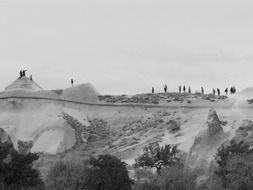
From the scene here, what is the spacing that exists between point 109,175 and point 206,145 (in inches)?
681

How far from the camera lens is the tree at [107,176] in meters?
57.6

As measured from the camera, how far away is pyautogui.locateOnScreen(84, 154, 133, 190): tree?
189 feet

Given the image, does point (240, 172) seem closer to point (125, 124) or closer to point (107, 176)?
point (107, 176)

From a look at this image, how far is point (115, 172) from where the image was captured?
58.7 meters

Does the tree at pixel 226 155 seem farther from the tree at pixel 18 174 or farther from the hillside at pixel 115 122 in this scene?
the tree at pixel 18 174

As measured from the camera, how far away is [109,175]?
2297 inches

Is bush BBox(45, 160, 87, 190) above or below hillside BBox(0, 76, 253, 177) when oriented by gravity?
below

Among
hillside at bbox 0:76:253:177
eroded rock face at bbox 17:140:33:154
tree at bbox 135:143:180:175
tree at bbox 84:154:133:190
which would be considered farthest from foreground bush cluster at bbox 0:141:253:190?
eroded rock face at bbox 17:140:33:154

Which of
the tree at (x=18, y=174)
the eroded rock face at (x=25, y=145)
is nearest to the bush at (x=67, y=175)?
the tree at (x=18, y=174)

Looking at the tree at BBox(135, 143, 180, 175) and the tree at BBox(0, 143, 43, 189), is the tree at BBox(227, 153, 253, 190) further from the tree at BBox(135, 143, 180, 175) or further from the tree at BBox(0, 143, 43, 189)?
the tree at BBox(0, 143, 43, 189)

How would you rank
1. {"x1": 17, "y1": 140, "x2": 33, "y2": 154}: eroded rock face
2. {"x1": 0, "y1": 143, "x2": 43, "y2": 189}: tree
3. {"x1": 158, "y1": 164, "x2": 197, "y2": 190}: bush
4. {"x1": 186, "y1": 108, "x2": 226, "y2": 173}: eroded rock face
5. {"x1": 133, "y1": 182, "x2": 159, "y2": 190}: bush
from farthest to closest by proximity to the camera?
{"x1": 17, "y1": 140, "x2": 33, "y2": 154}: eroded rock face, {"x1": 186, "y1": 108, "x2": 226, "y2": 173}: eroded rock face, {"x1": 133, "y1": 182, "x2": 159, "y2": 190}: bush, {"x1": 158, "y1": 164, "x2": 197, "y2": 190}: bush, {"x1": 0, "y1": 143, "x2": 43, "y2": 189}: tree

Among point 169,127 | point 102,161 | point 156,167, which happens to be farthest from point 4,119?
point 102,161

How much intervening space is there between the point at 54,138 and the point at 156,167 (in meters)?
19.7

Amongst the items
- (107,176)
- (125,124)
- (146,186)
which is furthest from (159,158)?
(125,124)
